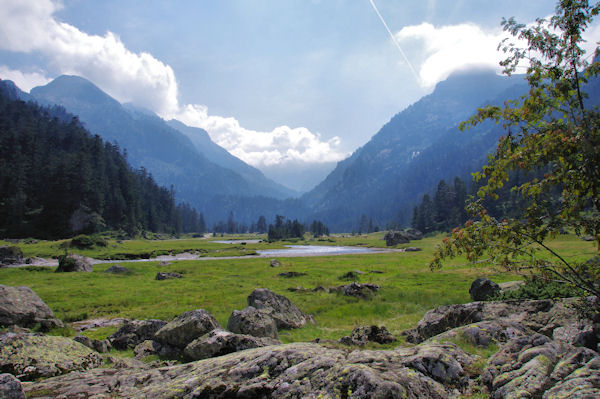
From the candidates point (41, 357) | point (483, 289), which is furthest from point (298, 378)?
point (483, 289)

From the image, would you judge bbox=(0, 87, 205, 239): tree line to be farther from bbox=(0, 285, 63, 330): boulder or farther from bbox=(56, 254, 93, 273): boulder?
bbox=(0, 285, 63, 330): boulder

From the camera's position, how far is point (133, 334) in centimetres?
1514

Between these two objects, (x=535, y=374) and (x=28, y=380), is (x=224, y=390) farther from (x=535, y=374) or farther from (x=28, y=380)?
(x=28, y=380)

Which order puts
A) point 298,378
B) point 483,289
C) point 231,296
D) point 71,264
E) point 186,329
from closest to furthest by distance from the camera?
1. point 298,378
2. point 186,329
3. point 483,289
4. point 231,296
5. point 71,264

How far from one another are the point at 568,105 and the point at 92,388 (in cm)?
1327

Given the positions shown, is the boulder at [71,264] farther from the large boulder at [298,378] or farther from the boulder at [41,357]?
the large boulder at [298,378]

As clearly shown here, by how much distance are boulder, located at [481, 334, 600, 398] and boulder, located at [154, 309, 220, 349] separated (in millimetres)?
10835

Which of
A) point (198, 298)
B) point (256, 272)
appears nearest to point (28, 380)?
point (198, 298)

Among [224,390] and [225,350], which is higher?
[224,390]

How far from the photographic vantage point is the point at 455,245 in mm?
6816

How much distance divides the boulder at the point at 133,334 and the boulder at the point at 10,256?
155 feet

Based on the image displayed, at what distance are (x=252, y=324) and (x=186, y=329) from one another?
297 cm

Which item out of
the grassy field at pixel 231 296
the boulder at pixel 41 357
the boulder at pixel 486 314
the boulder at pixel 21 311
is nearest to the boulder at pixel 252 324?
the grassy field at pixel 231 296

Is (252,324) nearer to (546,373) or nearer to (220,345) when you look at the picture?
(220,345)
